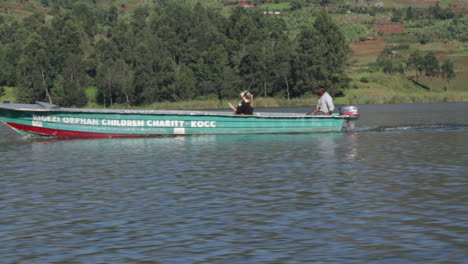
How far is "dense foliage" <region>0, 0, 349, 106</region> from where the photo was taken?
126562 mm

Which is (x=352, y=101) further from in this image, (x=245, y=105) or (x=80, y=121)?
(x=80, y=121)

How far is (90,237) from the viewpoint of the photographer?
12.8 metres

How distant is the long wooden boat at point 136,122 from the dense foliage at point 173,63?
289 feet

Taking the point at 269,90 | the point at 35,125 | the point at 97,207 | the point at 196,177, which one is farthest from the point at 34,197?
the point at 269,90

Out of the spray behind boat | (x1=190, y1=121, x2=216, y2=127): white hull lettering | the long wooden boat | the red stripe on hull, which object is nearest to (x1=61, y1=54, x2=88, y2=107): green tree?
the long wooden boat

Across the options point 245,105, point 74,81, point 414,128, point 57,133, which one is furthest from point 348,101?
point 57,133

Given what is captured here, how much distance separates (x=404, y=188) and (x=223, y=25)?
145 meters

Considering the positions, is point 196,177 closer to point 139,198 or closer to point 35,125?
point 139,198

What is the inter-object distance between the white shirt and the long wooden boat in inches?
20.2

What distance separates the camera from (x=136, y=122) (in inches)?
1454

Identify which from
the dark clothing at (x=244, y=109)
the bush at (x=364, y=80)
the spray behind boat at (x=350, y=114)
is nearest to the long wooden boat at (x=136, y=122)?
the dark clothing at (x=244, y=109)

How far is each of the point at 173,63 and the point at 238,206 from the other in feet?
396

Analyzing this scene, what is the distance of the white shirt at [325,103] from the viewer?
37.0 metres

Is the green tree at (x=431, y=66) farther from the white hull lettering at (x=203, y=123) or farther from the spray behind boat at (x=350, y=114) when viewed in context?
the white hull lettering at (x=203, y=123)
